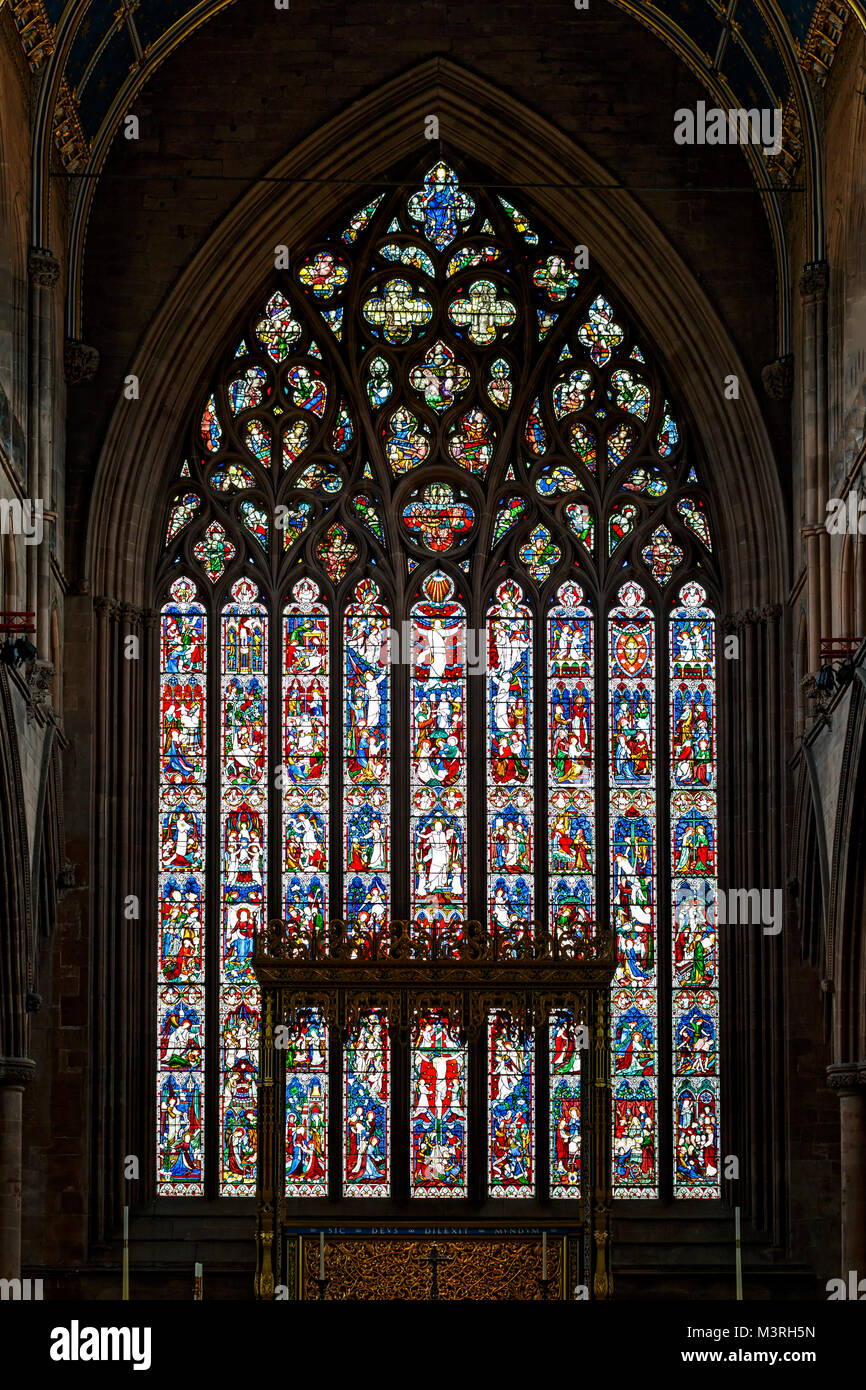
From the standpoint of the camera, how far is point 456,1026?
18953 mm

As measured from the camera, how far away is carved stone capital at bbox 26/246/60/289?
1981 centimetres

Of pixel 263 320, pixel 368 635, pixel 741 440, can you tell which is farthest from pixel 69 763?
pixel 741 440

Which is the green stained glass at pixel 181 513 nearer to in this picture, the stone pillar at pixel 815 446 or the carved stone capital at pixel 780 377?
the carved stone capital at pixel 780 377

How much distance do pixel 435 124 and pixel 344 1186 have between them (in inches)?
375

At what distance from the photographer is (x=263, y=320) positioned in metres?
23.2

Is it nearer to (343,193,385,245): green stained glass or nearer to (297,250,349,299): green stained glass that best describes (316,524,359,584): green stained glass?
(297,250,349,299): green stained glass

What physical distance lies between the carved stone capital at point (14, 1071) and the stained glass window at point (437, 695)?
343 cm

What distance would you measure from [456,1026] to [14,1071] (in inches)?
131

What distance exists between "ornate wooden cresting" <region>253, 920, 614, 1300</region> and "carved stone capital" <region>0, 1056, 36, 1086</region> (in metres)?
1.78

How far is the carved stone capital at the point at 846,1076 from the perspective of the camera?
18344mm

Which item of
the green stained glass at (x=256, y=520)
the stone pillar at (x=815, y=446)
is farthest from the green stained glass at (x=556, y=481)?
the stone pillar at (x=815, y=446)

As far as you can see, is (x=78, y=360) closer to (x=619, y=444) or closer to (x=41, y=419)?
(x=41, y=419)
